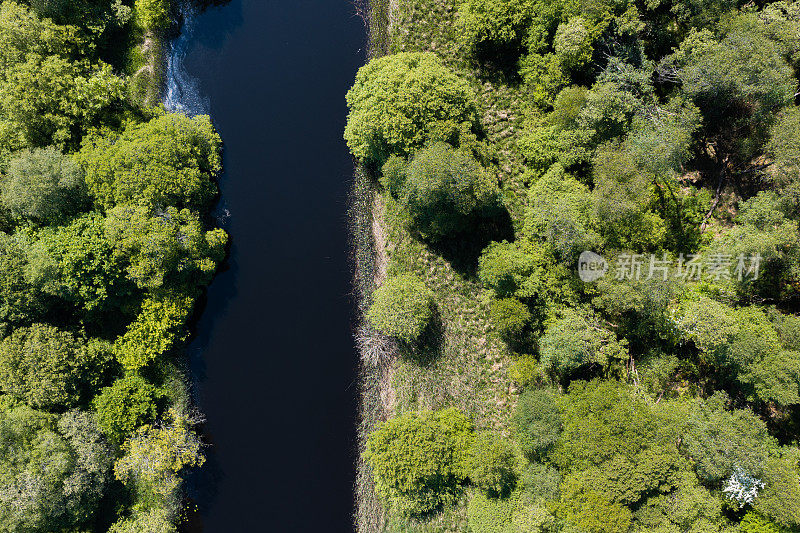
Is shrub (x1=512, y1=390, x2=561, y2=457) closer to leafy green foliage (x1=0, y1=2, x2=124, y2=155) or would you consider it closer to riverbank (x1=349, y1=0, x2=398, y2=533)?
riverbank (x1=349, y1=0, x2=398, y2=533)

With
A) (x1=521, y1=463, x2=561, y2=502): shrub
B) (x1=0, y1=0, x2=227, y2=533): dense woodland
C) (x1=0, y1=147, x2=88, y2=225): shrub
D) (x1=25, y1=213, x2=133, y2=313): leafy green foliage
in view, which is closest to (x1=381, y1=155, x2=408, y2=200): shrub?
(x1=0, y1=0, x2=227, y2=533): dense woodland

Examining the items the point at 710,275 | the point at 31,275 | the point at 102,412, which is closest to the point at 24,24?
the point at 31,275

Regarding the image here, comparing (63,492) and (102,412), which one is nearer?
(63,492)

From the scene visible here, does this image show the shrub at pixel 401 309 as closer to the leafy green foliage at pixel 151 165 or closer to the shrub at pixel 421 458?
the shrub at pixel 421 458

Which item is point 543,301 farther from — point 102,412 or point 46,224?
point 46,224

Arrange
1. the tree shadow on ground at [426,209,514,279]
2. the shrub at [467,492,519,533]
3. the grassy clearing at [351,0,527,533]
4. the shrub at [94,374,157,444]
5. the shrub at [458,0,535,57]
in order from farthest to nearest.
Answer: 1. the tree shadow on ground at [426,209,514,279]
2. the grassy clearing at [351,0,527,533]
3. the shrub at [458,0,535,57]
4. the shrub at [94,374,157,444]
5. the shrub at [467,492,519,533]

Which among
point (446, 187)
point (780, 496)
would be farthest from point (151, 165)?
point (780, 496)
